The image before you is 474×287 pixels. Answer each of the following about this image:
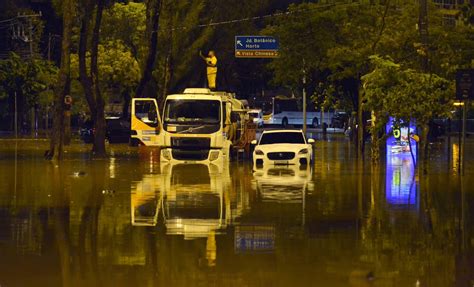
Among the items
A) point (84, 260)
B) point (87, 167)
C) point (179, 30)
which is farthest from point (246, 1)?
point (84, 260)

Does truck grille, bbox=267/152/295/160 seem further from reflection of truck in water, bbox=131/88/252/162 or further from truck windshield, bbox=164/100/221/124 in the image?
truck windshield, bbox=164/100/221/124

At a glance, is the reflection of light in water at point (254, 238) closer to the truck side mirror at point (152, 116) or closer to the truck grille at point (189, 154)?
the truck grille at point (189, 154)

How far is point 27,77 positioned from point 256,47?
84.7 feet

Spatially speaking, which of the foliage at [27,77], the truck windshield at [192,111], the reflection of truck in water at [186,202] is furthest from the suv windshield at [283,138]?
the foliage at [27,77]

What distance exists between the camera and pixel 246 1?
79.8m

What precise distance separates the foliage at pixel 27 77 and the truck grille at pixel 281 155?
4500 cm

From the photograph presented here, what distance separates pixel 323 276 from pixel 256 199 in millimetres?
11158

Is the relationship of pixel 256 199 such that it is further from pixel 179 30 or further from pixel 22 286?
pixel 179 30

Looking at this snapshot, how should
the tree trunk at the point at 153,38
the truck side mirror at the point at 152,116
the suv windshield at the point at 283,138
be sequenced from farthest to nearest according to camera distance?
1. the tree trunk at the point at 153,38
2. the truck side mirror at the point at 152,116
3. the suv windshield at the point at 283,138

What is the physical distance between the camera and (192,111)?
43.6 meters

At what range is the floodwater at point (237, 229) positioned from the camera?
14.3m

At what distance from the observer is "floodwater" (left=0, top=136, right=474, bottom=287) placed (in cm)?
1432

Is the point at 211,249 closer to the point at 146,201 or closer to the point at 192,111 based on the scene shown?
the point at 146,201

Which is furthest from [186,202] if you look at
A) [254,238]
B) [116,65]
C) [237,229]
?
[116,65]
